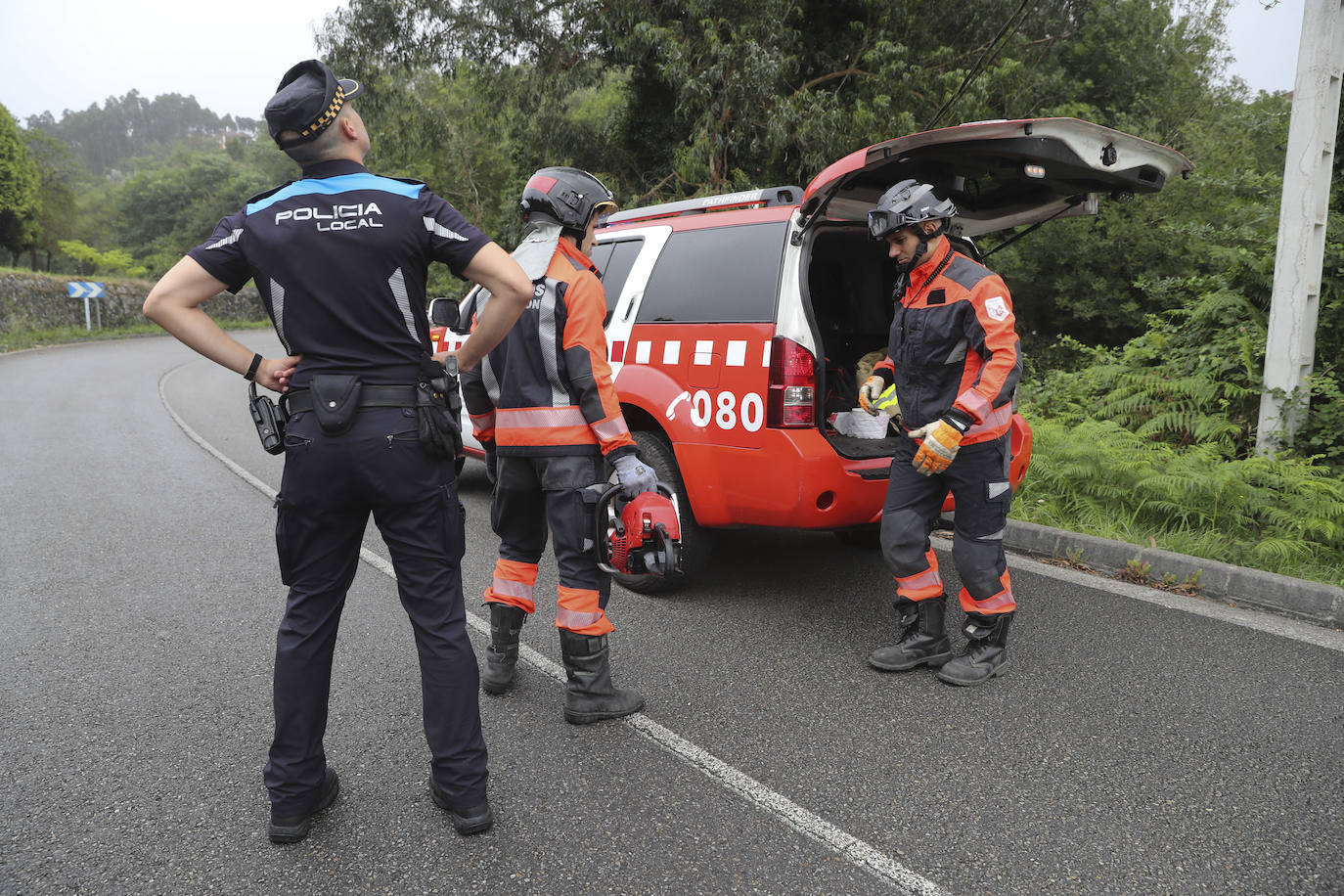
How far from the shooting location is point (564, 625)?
3271 mm

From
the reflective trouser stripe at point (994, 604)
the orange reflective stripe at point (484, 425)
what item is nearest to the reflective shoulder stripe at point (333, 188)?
the orange reflective stripe at point (484, 425)

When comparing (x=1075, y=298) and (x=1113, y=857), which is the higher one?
(x=1075, y=298)

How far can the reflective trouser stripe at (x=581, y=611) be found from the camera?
10.6 feet

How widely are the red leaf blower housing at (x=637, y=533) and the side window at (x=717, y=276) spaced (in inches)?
53.1

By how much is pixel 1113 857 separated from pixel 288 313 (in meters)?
2.69

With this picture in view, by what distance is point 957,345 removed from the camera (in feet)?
11.7

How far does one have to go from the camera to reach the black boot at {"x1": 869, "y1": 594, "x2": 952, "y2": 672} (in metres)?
3.65

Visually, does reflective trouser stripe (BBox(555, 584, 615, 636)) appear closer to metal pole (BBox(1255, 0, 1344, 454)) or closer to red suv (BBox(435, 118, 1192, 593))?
red suv (BBox(435, 118, 1192, 593))

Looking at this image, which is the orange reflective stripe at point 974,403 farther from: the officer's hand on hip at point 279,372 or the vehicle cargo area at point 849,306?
the officer's hand on hip at point 279,372

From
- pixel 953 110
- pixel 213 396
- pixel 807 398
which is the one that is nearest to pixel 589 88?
pixel 953 110

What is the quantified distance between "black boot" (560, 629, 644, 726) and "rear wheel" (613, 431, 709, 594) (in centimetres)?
117

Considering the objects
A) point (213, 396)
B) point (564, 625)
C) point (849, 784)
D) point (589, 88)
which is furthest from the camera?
point (589, 88)

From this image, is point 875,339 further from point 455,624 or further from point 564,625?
point 455,624

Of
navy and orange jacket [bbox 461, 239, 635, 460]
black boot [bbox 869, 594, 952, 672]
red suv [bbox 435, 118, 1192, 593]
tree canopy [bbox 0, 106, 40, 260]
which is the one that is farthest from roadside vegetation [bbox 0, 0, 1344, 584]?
tree canopy [bbox 0, 106, 40, 260]
